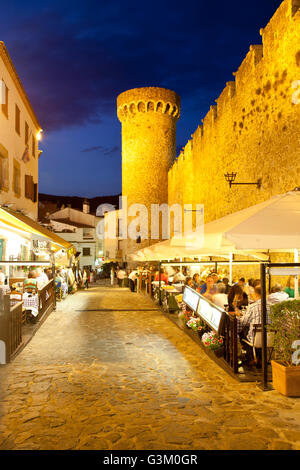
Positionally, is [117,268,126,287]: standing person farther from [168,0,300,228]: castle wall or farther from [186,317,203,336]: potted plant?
[186,317,203,336]: potted plant

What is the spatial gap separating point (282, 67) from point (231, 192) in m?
6.22

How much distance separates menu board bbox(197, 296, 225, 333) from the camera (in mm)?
6316

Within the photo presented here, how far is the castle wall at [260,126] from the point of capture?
37.3 feet

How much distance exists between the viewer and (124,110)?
37625mm

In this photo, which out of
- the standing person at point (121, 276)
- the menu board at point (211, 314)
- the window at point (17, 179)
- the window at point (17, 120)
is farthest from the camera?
the standing person at point (121, 276)

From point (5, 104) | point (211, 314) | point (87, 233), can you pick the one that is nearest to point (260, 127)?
point (211, 314)

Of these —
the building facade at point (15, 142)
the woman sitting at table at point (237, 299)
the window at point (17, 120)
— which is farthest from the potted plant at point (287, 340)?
the window at point (17, 120)

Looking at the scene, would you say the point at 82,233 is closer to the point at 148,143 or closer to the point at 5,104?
the point at 148,143

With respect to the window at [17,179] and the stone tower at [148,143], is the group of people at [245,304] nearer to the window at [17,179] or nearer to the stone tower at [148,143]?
the window at [17,179]

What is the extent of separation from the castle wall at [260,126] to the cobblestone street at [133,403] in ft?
23.5

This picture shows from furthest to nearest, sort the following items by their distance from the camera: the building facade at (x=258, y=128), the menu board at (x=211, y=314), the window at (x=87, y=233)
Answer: the window at (x=87, y=233) < the building facade at (x=258, y=128) < the menu board at (x=211, y=314)

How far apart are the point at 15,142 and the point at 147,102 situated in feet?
72.9

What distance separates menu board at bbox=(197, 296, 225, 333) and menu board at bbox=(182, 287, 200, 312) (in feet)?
1.16

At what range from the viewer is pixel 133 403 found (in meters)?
4.67
